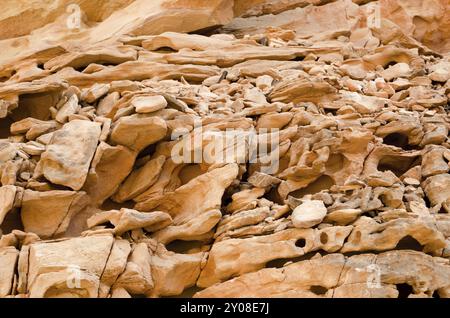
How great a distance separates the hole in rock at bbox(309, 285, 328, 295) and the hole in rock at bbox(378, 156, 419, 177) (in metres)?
4.59

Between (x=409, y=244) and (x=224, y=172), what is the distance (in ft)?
13.0

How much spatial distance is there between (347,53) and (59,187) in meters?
11.9

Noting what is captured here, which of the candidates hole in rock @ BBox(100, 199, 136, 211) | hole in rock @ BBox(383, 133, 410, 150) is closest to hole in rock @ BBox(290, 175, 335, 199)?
hole in rock @ BBox(383, 133, 410, 150)

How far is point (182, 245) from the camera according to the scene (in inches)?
456

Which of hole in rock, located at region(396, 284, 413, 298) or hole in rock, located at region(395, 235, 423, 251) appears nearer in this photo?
hole in rock, located at region(396, 284, 413, 298)

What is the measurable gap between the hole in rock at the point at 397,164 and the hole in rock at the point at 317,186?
57.7 inches

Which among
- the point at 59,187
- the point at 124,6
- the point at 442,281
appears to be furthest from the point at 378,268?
the point at 124,6

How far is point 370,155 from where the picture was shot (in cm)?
1322

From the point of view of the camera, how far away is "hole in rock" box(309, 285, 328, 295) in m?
9.80

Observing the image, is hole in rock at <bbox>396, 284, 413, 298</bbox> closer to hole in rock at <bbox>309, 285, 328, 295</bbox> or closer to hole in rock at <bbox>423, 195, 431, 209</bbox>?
hole in rock at <bbox>309, 285, 328, 295</bbox>

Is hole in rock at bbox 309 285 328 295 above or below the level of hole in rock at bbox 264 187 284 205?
below

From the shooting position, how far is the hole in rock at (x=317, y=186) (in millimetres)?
12539

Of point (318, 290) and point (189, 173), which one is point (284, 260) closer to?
point (318, 290)

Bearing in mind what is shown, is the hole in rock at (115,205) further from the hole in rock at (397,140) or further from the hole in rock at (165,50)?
the hole in rock at (165,50)
